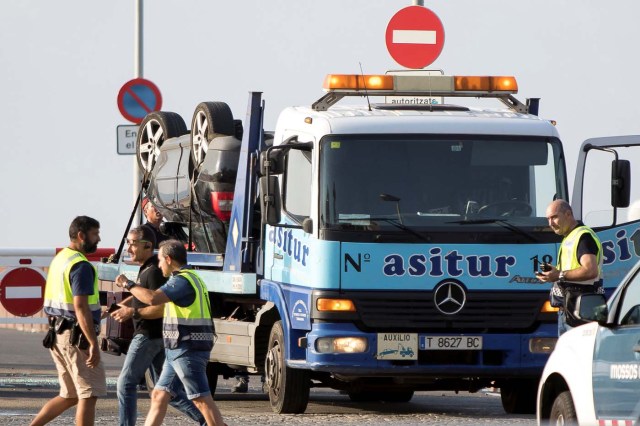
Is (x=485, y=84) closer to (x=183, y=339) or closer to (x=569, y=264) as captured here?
(x=569, y=264)

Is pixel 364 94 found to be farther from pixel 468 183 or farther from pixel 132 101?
pixel 132 101

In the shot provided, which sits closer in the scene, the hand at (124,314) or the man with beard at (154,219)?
the hand at (124,314)

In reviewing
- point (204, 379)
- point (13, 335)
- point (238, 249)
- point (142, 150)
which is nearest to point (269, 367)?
point (238, 249)

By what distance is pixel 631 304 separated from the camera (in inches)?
366

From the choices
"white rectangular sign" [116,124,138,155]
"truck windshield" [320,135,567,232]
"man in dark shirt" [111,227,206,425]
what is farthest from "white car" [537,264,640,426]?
"white rectangular sign" [116,124,138,155]

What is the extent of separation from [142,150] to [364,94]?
15.1 ft

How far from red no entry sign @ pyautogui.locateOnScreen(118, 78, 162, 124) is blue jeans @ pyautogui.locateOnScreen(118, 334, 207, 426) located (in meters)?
10.3

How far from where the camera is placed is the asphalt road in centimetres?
1427

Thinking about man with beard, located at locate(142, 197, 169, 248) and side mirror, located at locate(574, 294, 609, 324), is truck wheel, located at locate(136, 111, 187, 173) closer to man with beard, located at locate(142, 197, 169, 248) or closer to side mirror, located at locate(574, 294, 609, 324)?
man with beard, located at locate(142, 197, 169, 248)

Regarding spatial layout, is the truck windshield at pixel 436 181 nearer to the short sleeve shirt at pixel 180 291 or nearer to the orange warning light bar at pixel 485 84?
the orange warning light bar at pixel 485 84

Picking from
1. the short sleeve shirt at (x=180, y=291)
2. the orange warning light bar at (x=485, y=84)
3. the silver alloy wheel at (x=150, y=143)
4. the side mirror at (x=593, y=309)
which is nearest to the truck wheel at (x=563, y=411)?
the side mirror at (x=593, y=309)

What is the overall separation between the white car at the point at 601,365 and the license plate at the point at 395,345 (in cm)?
394

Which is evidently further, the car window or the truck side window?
the truck side window

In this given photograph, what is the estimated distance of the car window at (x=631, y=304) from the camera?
9164 mm
